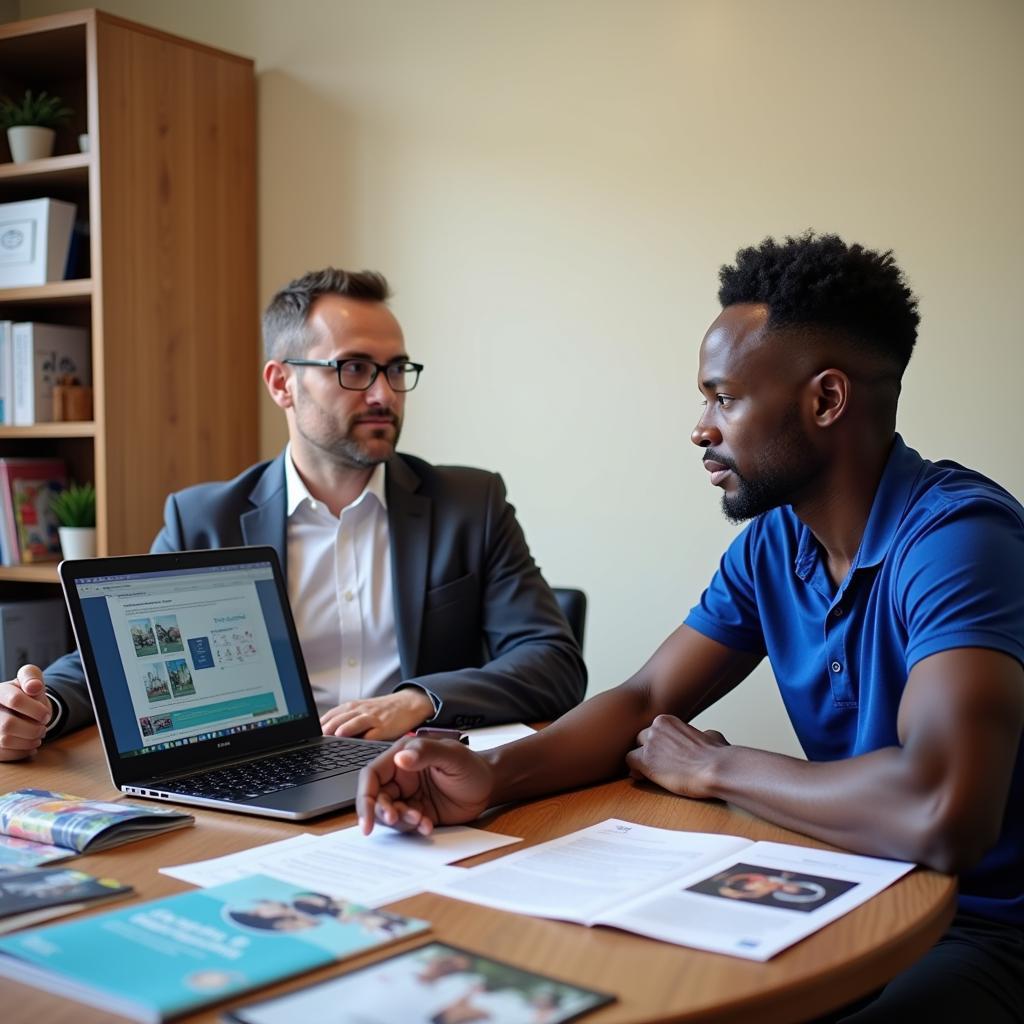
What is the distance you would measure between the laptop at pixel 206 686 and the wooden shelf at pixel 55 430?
1715mm

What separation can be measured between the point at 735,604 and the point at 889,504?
0.30 metres

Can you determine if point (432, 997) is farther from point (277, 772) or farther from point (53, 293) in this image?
point (53, 293)

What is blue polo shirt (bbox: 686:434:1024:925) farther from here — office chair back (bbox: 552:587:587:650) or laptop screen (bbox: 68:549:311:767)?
office chair back (bbox: 552:587:587:650)

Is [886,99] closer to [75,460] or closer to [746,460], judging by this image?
[746,460]

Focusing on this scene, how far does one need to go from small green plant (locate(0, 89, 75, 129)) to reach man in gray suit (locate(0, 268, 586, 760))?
1.45 metres

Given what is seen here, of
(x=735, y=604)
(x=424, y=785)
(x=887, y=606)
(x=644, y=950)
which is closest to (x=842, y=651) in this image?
(x=887, y=606)

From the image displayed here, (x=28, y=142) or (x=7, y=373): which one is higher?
(x=28, y=142)

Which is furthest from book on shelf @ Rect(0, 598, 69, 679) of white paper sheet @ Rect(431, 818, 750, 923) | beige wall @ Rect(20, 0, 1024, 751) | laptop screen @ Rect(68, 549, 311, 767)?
white paper sheet @ Rect(431, 818, 750, 923)

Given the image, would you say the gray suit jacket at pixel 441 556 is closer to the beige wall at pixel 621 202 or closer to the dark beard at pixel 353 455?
the dark beard at pixel 353 455

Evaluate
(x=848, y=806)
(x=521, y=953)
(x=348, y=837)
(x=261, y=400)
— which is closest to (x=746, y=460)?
(x=848, y=806)

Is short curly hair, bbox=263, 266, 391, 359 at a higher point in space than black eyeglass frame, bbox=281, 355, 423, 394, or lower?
higher

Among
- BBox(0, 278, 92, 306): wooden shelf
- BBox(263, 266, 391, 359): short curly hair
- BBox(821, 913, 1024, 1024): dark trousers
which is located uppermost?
BBox(0, 278, 92, 306): wooden shelf

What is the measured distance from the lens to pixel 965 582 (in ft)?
4.35

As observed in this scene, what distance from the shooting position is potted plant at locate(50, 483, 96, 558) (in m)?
3.29
